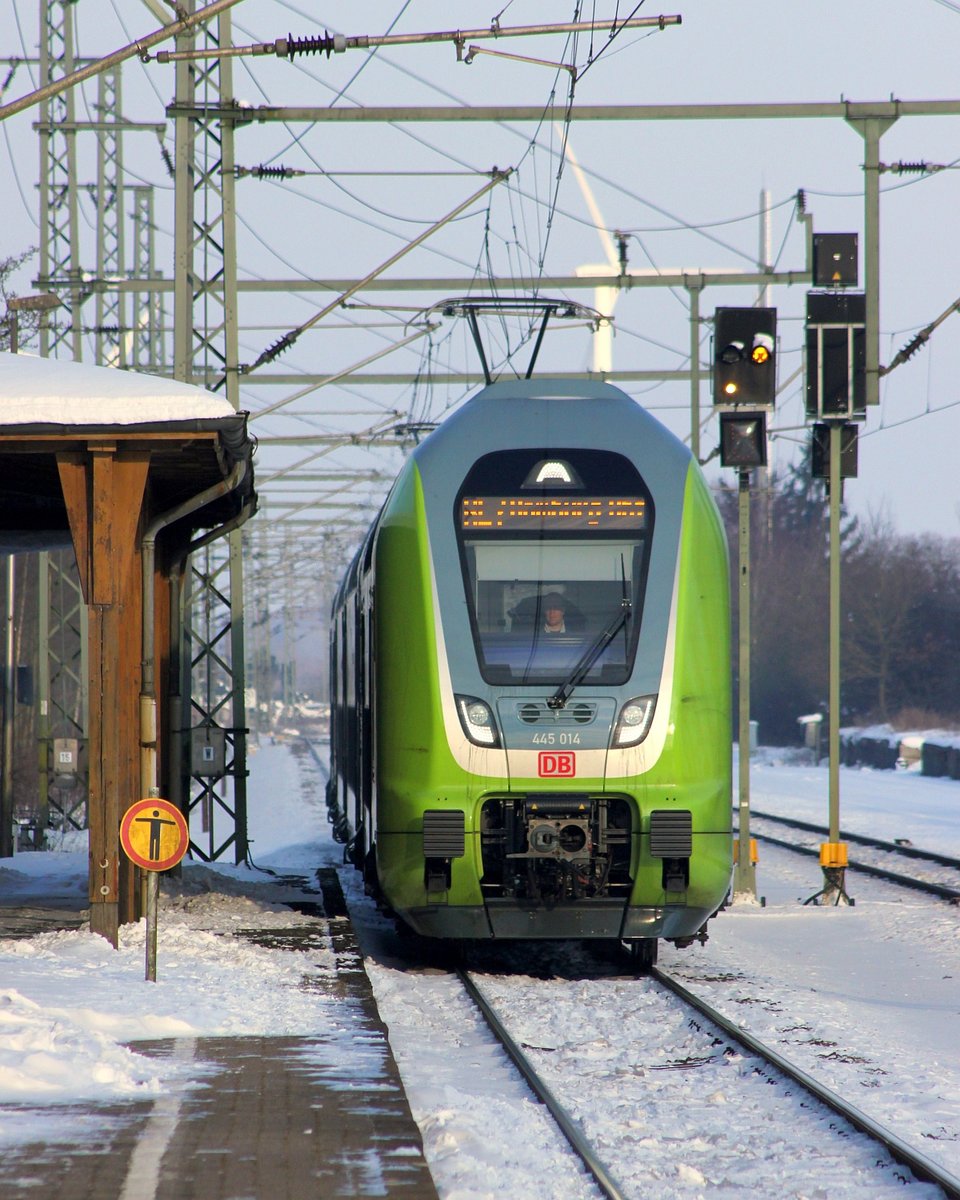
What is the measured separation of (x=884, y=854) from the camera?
2173cm

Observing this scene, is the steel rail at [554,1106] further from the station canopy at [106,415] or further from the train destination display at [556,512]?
the station canopy at [106,415]

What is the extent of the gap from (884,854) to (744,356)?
8709mm

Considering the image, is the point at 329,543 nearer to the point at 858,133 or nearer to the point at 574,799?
the point at 858,133

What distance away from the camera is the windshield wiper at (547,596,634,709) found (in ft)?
35.2

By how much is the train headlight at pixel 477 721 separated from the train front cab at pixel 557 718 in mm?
14

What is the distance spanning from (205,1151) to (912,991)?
6.30 m

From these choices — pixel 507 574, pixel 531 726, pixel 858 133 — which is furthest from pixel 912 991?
pixel 858 133

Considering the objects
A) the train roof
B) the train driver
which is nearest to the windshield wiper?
the train driver

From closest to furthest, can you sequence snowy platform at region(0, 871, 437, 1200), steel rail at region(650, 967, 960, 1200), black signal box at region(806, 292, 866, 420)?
snowy platform at region(0, 871, 437, 1200)
steel rail at region(650, 967, 960, 1200)
black signal box at region(806, 292, 866, 420)

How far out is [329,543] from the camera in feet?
198

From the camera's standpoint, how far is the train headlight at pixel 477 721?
35.1 feet

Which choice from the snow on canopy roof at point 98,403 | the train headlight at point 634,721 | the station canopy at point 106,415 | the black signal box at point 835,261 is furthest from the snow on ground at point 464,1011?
the black signal box at point 835,261

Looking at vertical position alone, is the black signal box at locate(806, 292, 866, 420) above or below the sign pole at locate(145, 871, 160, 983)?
above

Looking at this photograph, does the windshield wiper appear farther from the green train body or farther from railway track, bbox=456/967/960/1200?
railway track, bbox=456/967/960/1200
